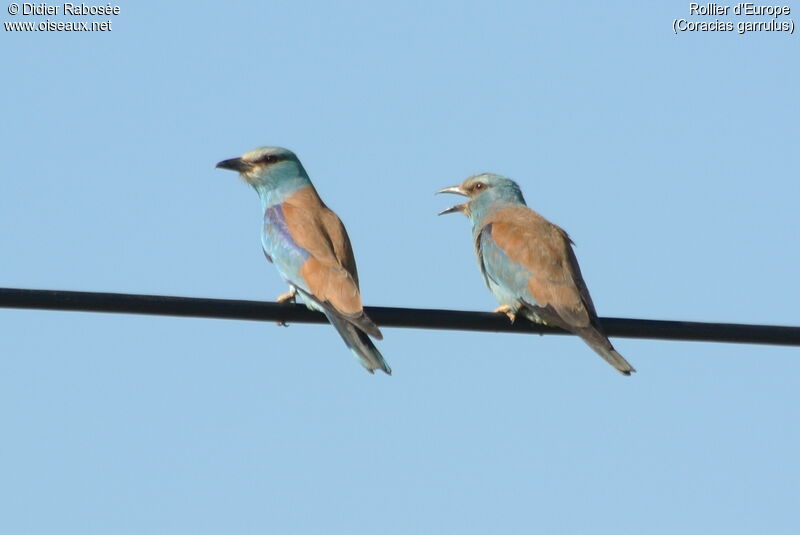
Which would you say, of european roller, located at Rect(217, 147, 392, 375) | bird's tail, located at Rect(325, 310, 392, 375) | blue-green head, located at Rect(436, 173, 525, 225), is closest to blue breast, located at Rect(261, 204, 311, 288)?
european roller, located at Rect(217, 147, 392, 375)

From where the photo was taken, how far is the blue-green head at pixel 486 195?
9867 millimetres

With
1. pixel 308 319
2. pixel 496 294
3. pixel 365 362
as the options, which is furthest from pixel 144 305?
pixel 496 294

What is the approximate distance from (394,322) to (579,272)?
256cm

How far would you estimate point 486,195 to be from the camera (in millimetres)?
9945

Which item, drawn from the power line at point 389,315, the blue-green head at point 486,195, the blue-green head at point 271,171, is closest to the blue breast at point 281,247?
the blue-green head at point 271,171

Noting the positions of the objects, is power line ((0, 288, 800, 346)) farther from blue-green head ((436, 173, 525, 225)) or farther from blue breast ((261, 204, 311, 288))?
blue-green head ((436, 173, 525, 225))

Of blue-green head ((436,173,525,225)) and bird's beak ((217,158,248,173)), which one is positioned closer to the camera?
bird's beak ((217,158,248,173))

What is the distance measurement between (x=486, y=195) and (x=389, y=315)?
155 inches

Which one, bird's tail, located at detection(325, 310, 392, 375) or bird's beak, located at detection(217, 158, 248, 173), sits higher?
bird's beak, located at detection(217, 158, 248, 173)

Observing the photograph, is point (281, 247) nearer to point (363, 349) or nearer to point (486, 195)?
point (363, 349)

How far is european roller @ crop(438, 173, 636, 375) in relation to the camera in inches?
300

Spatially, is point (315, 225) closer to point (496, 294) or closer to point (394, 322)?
point (496, 294)

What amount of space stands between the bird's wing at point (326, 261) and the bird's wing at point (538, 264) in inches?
40.6

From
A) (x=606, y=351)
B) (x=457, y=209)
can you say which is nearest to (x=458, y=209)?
(x=457, y=209)
